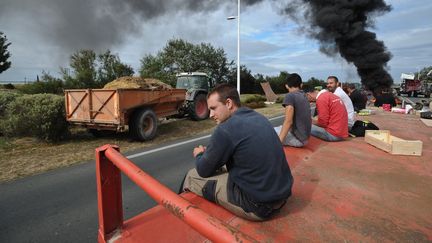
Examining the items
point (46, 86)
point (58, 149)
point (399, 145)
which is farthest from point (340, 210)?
point (46, 86)

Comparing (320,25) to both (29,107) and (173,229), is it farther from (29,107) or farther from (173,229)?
(173,229)

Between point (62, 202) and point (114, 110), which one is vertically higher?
point (114, 110)

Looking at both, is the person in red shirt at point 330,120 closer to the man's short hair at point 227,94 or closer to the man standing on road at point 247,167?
the man's short hair at point 227,94

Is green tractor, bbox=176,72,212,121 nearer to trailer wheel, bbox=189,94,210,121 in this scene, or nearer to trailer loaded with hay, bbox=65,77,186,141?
trailer wheel, bbox=189,94,210,121

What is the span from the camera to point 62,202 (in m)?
4.28

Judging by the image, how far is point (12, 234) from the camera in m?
3.43

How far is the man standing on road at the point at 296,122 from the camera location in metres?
3.59

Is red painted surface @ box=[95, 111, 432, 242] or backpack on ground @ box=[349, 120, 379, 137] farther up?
backpack on ground @ box=[349, 120, 379, 137]

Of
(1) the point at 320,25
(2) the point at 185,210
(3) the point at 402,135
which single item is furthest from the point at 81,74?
(2) the point at 185,210

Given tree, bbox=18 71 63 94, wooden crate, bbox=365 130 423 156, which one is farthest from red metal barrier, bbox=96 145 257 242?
tree, bbox=18 71 63 94

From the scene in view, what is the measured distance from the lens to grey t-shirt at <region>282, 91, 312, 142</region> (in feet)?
12.0

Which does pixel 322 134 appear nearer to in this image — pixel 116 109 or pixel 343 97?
pixel 343 97

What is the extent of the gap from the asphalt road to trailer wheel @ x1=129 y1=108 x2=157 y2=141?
2.34 m

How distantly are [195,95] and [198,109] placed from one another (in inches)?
23.4
